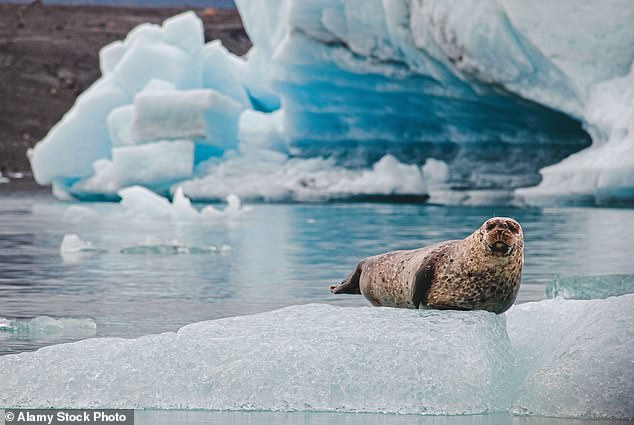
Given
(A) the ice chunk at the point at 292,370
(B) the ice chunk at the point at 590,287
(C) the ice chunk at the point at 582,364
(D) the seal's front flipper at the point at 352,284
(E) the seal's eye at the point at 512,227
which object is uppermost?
(E) the seal's eye at the point at 512,227

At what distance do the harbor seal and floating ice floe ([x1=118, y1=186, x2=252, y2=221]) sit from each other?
9.49m

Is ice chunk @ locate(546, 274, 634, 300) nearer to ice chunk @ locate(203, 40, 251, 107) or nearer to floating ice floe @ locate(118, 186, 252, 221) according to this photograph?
floating ice floe @ locate(118, 186, 252, 221)

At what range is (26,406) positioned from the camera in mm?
3383

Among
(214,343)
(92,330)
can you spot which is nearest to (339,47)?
(92,330)

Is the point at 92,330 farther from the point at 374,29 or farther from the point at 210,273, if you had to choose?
the point at 374,29

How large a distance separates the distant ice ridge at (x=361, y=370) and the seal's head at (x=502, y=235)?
22cm

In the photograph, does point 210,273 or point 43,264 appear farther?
point 43,264

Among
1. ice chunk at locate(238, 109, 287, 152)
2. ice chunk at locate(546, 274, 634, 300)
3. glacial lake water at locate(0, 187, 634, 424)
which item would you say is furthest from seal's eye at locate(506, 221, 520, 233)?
ice chunk at locate(238, 109, 287, 152)

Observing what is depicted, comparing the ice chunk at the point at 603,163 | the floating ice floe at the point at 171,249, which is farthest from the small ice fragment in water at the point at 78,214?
the ice chunk at the point at 603,163

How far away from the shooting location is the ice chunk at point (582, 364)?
3.32m

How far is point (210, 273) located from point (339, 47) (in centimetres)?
840

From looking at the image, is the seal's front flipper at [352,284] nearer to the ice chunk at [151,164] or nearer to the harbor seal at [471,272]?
the harbor seal at [471,272]

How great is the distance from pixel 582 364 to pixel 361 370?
623mm

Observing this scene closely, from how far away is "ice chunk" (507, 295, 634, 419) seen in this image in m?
3.32
